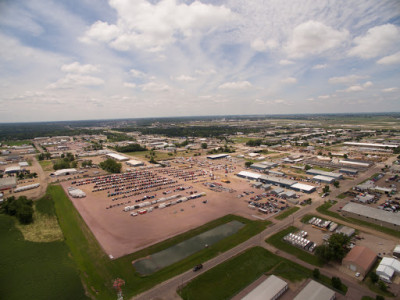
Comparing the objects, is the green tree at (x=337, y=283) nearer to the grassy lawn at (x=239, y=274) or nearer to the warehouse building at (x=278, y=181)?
the grassy lawn at (x=239, y=274)

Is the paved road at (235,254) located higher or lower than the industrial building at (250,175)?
lower

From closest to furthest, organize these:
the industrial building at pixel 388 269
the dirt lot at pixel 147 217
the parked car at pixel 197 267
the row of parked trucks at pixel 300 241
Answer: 1. the industrial building at pixel 388 269
2. the parked car at pixel 197 267
3. the row of parked trucks at pixel 300 241
4. the dirt lot at pixel 147 217

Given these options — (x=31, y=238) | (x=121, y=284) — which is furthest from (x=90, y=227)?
(x=121, y=284)

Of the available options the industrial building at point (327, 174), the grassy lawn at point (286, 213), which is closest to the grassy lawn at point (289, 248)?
the grassy lawn at point (286, 213)

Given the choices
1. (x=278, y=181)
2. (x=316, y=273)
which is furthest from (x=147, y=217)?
(x=278, y=181)

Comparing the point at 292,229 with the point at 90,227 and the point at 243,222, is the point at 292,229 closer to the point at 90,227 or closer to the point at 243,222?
the point at 243,222

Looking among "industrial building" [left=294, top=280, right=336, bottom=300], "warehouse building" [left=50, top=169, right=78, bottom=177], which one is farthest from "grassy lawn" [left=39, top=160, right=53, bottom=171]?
"industrial building" [left=294, top=280, right=336, bottom=300]

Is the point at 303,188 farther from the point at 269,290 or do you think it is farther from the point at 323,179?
the point at 269,290
